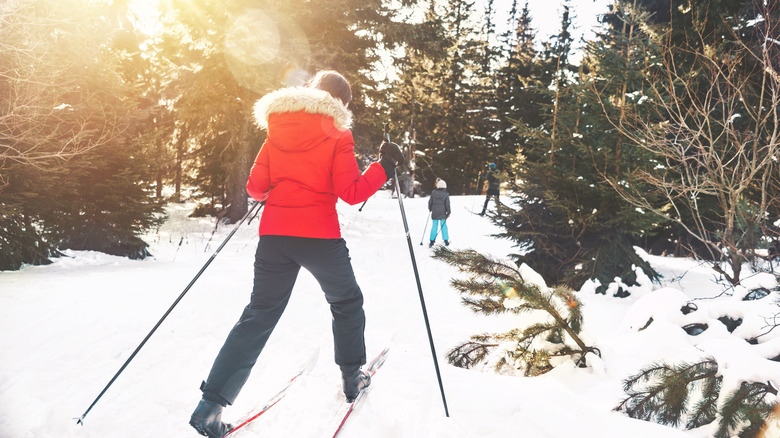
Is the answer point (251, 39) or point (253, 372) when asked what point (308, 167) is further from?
point (251, 39)

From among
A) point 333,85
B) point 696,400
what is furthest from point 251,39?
point 696,400

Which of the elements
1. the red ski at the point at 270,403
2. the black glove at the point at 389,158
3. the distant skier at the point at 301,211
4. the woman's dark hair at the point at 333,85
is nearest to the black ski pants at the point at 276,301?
the distant skier at the point at 301,211

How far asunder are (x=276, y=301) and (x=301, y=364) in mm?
1370

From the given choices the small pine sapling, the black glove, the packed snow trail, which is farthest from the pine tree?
the black glove

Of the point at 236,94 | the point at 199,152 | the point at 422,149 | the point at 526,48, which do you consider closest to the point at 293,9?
the point at 236,94

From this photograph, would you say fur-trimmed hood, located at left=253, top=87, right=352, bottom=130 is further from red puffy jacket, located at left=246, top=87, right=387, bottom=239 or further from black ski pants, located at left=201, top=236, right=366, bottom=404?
Result: black ski pants, located at left=201, top=236, right=366, bottom=404

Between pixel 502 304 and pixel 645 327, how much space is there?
1179 millimetres

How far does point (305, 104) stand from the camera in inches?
101

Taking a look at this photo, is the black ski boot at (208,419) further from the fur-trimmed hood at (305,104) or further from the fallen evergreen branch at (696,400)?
the fallen evergreen branch at (696,400)

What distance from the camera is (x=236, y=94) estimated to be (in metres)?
12.9

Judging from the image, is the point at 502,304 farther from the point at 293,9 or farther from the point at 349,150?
the point at 293,9

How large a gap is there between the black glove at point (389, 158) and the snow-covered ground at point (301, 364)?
1529 mm

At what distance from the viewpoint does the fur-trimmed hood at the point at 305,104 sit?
258 centimetres

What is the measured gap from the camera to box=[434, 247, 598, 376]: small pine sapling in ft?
9.63
